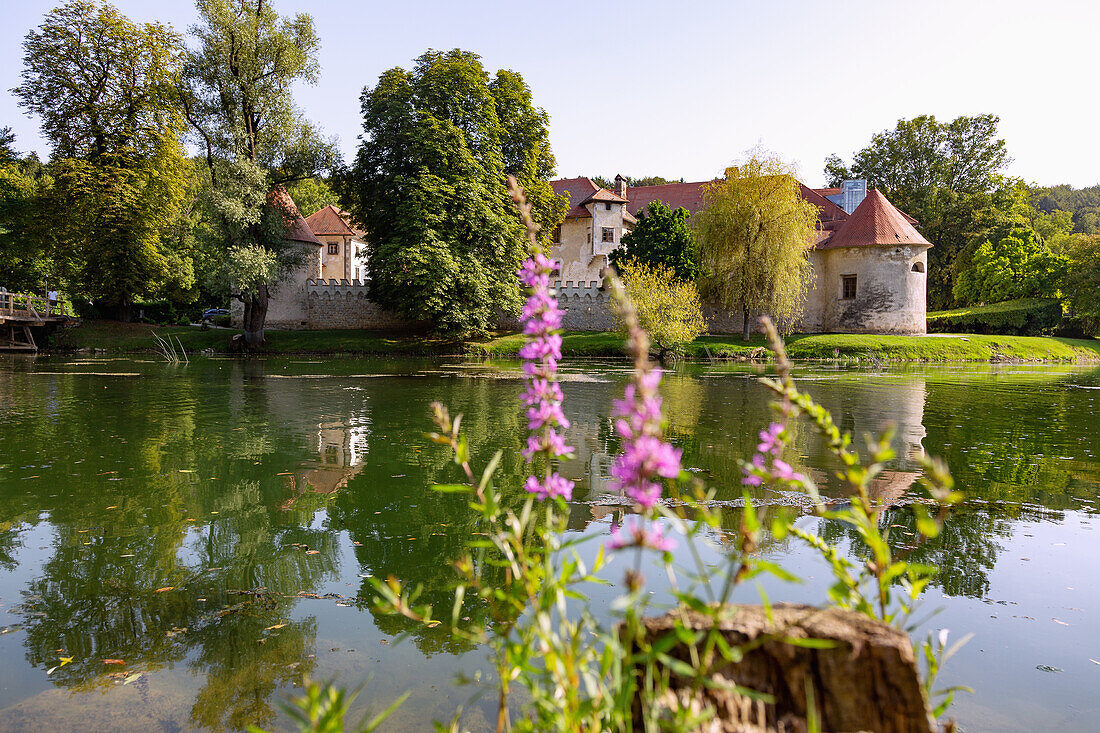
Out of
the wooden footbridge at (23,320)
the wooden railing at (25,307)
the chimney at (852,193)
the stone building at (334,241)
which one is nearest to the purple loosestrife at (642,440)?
the wooden footbridge at (23,320)

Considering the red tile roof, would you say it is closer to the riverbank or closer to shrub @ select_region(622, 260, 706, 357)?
the riverbank

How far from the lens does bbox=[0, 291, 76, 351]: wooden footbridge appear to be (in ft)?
102

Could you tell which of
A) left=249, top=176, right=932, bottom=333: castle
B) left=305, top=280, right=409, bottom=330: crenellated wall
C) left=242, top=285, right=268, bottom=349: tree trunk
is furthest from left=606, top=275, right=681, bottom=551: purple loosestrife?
left=305, top=280, right=409, bottom=330: crenellated wall

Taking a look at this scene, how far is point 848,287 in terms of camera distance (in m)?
42.4

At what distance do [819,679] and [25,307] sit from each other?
42.5 meters

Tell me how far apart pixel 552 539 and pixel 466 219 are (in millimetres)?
31526

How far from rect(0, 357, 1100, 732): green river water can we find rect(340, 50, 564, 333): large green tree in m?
19.6

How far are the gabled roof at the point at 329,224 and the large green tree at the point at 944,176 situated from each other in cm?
4272

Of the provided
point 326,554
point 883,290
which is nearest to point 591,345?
point 883,290

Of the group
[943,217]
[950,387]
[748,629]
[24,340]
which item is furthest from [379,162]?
[943,217]

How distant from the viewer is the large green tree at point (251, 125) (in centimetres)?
3016

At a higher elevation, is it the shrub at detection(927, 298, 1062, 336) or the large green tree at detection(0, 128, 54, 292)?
the large green tree at detection(0, 128, 54, 292)

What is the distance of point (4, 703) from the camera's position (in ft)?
9.69

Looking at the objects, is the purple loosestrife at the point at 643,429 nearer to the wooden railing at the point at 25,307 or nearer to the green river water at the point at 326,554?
the green river water at the point at 326,554
